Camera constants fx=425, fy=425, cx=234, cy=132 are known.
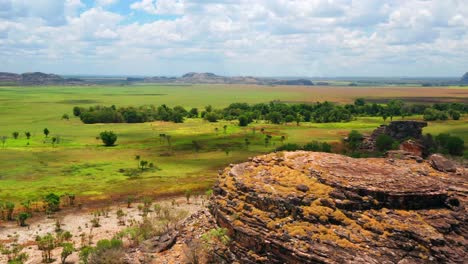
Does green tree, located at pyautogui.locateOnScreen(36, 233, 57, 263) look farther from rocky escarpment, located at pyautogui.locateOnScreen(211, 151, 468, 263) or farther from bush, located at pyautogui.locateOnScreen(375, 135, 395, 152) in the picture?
bush, located at pyautogui.locateOnScreen(375, 135, 395, 152)

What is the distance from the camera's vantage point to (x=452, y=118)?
18175 cm

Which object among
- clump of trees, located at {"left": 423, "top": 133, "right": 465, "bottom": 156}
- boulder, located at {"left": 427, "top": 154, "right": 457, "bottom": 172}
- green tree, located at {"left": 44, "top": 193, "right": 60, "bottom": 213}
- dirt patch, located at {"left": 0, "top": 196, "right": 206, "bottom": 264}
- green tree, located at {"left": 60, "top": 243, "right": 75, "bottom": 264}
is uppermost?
boulder, located at {"left": 427, "top": 154, "right": 457, "bottom": 172}

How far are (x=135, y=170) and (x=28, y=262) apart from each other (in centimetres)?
4693

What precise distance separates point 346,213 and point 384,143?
74.3 meters

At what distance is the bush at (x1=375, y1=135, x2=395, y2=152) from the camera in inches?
4013

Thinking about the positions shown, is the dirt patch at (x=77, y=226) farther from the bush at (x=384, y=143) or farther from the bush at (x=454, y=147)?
the bush at (x=454, y=147)

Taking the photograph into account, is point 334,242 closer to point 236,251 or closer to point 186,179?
point 236,251

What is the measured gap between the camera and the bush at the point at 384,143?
334 feet

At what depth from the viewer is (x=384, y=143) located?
102562mm

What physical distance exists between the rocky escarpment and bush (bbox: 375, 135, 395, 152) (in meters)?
63.9

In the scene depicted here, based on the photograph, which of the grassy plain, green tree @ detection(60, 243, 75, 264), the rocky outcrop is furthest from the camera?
the rocky outcrop

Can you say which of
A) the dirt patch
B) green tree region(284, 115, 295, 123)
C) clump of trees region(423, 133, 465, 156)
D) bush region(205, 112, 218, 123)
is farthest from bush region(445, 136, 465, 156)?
bush region(205, 112, 218, 123)

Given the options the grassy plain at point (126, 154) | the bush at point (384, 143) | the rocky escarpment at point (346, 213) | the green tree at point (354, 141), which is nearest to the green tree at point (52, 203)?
the grassy plain at point (126, 154)

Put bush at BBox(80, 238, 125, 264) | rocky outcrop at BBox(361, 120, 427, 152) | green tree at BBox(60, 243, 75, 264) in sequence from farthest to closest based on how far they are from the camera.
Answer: rocky outcrop at BBox(361, 120, 427, 152) → green tree at BBox(60, 243, 75, 264) → bush at BBox(80, 238, 125, 264)
